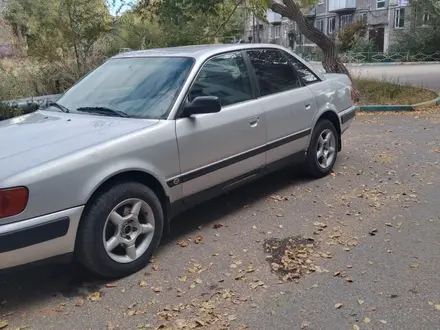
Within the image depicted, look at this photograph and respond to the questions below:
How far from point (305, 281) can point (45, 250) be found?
1.79 m

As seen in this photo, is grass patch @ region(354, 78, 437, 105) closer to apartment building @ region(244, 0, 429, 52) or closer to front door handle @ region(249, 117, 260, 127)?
front door handle @ region(249, 117, 260, 127)

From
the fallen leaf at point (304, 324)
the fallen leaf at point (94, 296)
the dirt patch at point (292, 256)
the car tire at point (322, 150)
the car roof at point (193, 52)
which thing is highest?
the car roof at point (193, 52)

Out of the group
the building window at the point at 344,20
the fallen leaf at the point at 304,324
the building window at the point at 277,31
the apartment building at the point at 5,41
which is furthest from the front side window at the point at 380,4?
the fallen leaf at the point at 304,324

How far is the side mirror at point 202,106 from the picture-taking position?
3811 millimetres

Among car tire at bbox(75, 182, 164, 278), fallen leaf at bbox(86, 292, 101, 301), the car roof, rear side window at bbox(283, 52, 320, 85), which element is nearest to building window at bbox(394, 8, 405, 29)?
rear side window at bbox(283, 52, 320, 85)

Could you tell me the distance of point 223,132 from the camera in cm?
421

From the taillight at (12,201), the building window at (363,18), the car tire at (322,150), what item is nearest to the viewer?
the taillight at (12,201)

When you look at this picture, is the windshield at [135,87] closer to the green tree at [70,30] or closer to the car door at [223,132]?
the car door at [223,132]

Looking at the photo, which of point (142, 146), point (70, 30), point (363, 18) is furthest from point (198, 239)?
point (363, 18)

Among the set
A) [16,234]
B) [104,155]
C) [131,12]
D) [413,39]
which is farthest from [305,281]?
[413,39]

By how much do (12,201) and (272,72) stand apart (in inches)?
123

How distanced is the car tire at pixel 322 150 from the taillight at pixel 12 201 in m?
3.47

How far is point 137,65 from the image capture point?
4488mm

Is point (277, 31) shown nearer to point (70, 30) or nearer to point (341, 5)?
point (341, 5)
